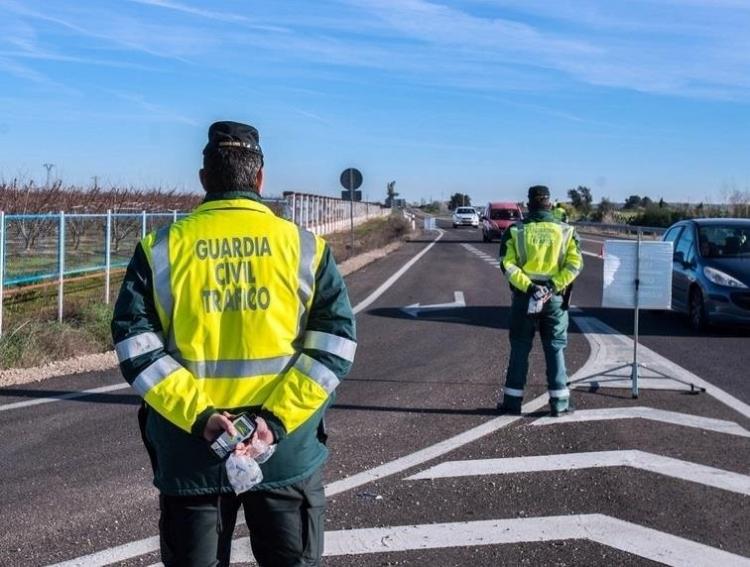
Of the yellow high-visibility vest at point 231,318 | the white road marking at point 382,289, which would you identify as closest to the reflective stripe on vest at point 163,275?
the yellow high-visibility vest at point 231,318

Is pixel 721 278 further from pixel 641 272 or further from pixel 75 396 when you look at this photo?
pixel 75 396

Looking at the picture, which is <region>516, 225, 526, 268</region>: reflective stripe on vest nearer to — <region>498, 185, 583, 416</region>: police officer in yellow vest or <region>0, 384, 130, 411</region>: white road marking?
<region>498, 185, 583, 416</region>: police officer in yellow vest

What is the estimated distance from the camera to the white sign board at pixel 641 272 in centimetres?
952

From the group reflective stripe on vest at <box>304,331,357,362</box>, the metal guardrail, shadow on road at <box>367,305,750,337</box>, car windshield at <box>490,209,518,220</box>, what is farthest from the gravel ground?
car windshield at <box>490,209,518,220</box>

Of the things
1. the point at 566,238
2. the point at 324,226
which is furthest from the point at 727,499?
the point at 324,226

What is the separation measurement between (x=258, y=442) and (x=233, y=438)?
0.08 metres

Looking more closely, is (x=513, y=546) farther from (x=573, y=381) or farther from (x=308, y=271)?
(x=573, y=381)

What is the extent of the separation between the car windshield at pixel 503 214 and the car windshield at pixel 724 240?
106 ft

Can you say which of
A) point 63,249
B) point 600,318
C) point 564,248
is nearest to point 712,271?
point 600,318

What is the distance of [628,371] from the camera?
10.5m

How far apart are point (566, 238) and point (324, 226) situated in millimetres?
40663

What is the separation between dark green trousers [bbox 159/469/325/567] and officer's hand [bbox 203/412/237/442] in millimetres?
256

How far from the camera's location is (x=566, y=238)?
8633 mm

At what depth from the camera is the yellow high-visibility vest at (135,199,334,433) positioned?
3225 mm
